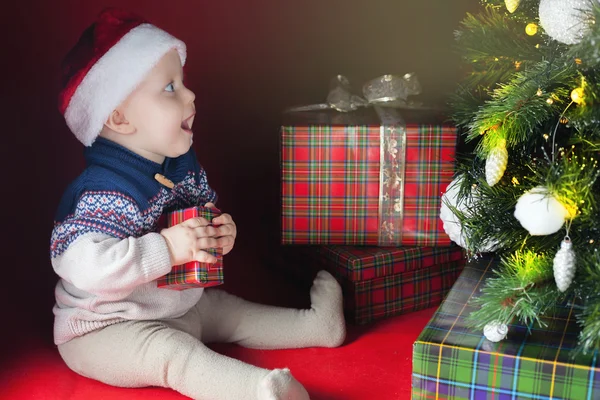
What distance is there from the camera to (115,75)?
119cm

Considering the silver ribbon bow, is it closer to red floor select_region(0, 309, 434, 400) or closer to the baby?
the baby

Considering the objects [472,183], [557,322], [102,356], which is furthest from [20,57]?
[557,322]

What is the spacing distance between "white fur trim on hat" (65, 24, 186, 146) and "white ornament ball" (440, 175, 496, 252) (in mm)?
→ 548

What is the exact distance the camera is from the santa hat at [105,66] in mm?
1186

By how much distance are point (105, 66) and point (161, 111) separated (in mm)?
117

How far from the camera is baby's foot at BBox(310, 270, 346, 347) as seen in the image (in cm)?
131

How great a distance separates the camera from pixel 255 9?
166 centimetres

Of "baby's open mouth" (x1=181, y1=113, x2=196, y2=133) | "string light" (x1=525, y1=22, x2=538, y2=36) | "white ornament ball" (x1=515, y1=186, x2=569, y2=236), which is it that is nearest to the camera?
"white ornament ball" (x1=515, y1=186, x2=569, y2=236)

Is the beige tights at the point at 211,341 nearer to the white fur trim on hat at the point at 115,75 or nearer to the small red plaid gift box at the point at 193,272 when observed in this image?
the small red plaid gift box at the point at 193,272

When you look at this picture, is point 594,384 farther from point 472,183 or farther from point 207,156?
point 207,156

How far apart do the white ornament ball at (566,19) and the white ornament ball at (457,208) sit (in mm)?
309

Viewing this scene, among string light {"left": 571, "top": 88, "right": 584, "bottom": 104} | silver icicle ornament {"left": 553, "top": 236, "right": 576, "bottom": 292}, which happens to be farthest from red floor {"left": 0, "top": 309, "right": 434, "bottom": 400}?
string light {"left": 571, "top": 88, "right": 584, "bottom": 104}

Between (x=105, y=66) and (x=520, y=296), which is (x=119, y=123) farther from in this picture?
(x=520, y=296)

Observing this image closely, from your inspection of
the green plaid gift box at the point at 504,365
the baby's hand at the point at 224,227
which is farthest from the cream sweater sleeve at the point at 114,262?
the green plaid gift box at the point at 504,365
